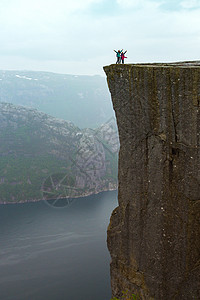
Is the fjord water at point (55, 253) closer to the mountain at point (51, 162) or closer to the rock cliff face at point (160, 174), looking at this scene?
the mountain at point (51, 162)

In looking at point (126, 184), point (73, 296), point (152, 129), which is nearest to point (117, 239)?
point (126, 184)

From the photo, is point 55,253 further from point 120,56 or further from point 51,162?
point 51,162

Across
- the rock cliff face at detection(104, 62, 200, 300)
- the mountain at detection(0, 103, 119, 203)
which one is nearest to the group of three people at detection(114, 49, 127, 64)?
the rock cliff face at detection(104, 62, 200, 300)

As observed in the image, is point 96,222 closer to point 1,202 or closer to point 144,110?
point 1,202

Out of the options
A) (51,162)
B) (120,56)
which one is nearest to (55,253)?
(120,56)

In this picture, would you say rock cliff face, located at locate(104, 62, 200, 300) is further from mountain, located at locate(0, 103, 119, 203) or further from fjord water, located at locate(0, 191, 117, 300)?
mountain, located at locate(0, 103, 119, 203)

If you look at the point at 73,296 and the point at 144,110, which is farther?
the point at 73,296

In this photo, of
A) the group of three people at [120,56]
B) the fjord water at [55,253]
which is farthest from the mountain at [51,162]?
the group of three people at [120,56]
